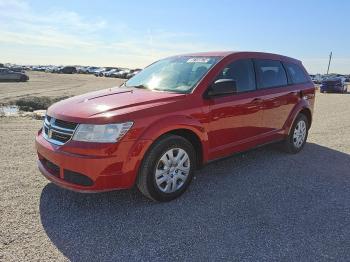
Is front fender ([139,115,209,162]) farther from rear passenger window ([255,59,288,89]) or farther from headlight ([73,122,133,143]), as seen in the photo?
rear passenger window ([255,59,288,89])

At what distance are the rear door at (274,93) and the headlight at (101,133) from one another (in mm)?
2681

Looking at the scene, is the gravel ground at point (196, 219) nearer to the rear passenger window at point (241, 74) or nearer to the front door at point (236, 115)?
the front door at point (236, 115)

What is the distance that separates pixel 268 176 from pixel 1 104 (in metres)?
14.2

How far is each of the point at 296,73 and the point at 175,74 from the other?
2.84 meters

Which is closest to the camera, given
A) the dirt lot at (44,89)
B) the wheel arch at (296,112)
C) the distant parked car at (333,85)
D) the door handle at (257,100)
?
the door handle at (257,100)

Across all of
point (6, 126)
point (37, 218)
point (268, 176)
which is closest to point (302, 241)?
point (268, 176)

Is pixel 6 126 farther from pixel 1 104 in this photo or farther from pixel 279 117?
pixel 1 104

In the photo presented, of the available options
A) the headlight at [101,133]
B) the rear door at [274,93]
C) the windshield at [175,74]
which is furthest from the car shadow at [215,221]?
the windshield at [175,74]

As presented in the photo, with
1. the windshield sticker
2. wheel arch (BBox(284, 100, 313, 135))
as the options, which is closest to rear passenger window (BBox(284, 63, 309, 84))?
wheel arch (BBox(284, 100, 313, 135))

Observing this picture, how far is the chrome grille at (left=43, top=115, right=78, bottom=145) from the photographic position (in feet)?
13.0

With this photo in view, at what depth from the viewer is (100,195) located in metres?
4.59

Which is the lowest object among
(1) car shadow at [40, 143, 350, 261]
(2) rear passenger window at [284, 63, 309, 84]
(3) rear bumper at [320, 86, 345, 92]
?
(1) car shadow at [40, 143, 350, 261]

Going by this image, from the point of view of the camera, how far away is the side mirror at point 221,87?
185 inches

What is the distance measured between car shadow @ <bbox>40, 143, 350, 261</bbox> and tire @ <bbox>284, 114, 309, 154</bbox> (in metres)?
1.16
